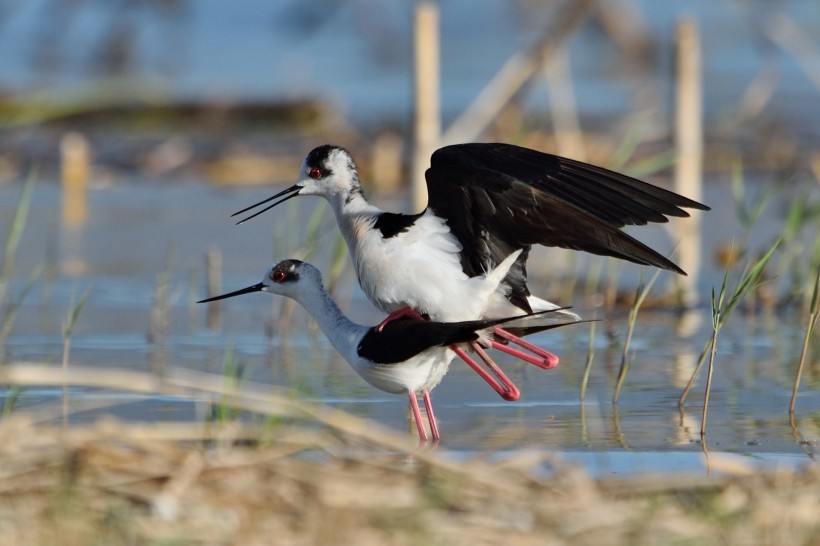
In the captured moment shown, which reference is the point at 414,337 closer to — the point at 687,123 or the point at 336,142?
the point at 687,123

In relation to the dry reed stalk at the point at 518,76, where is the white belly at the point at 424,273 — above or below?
below

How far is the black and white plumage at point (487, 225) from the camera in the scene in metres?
5.21

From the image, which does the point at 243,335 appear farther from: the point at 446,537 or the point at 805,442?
the point at 446,537

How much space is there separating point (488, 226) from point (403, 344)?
0.59m

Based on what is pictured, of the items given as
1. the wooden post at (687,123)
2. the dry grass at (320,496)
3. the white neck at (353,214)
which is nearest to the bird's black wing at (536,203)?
the white neck at (353,214)

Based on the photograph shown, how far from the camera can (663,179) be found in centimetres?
1287

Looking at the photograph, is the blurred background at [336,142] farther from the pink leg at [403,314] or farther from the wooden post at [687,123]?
the pink leg at [403,314]

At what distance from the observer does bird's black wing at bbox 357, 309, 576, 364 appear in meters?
5.12

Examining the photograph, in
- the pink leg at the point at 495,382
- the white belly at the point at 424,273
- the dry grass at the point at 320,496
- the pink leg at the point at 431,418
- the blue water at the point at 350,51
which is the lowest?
the dry grass at the point at 320,496

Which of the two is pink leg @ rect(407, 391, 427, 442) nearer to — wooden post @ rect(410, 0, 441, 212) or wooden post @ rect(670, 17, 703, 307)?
wooden post @ rect(410, 0, 441, 212)

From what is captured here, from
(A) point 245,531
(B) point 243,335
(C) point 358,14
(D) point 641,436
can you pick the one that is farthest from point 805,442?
(C) point 358,14

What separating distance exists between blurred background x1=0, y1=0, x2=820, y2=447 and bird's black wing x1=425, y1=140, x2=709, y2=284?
1.22 feet

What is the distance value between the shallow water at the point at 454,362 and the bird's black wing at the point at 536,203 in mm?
649

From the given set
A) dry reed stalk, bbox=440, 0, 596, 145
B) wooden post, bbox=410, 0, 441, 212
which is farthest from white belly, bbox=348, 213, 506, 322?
dry reed stalk, bbox=440, 0, 596, 145
